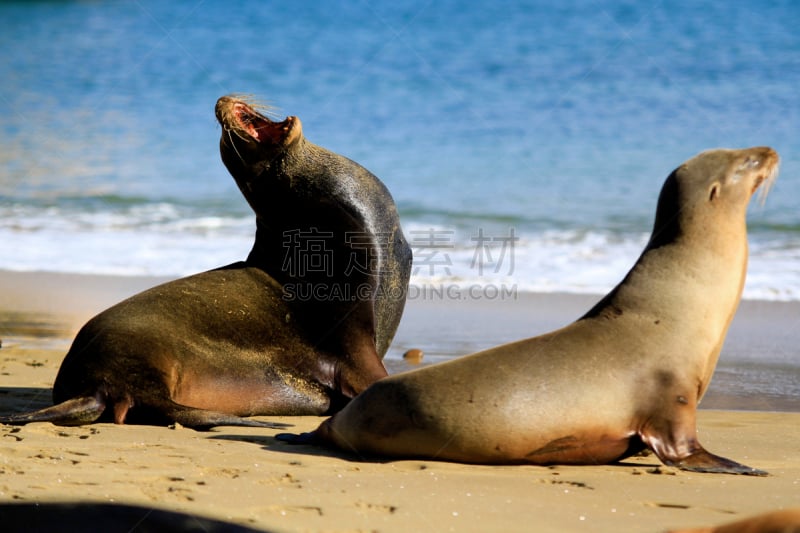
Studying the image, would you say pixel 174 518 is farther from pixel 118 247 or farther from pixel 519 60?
pixel 519 60

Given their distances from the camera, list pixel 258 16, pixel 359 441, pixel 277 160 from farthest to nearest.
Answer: pixel 258 16, pixel 277 160, pixel 359 441

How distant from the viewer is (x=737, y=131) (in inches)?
744

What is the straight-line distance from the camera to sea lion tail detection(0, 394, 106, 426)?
5059mm

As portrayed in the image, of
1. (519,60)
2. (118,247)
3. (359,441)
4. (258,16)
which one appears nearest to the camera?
(359,441)

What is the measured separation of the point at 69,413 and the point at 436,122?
17.3 m

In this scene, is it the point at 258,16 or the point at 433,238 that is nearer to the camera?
the point at 433,238

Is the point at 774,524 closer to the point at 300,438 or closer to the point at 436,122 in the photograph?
the point at 300,438

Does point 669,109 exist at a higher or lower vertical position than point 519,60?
lower

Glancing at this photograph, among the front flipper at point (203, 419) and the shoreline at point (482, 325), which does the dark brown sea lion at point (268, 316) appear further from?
the shoreline at point (482, 325)

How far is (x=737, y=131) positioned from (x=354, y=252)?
563 inches

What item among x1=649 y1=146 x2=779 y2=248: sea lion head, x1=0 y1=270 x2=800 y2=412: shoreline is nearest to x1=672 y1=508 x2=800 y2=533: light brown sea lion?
x1=649 y1=146 x2=779 y2=248: sea lion head

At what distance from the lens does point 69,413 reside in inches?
205

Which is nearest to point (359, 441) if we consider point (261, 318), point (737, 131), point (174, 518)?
point (174, 518)

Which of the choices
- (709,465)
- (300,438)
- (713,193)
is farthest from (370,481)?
(713,193)
